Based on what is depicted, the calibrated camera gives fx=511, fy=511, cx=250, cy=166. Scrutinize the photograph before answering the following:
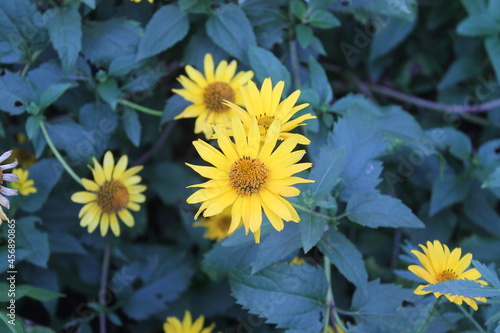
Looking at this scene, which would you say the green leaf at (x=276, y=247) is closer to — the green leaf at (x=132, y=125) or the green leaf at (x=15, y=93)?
the green leaf at (x=132, y=125)

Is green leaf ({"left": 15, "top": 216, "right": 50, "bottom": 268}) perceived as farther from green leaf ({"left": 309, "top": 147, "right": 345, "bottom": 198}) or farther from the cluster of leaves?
green leaf ({"left": 309, "top": 147, "right": 345, "bottom": 198})

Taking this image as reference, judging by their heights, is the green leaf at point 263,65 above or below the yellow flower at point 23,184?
above

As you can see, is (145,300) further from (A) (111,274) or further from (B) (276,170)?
(B) (276,170)

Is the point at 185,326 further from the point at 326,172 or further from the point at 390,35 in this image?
the point at 390,35

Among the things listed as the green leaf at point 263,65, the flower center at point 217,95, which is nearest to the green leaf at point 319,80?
the green leaf at point 263,65

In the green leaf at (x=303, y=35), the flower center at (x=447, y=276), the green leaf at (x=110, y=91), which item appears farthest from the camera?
the green leaf at (x=303, y=35)

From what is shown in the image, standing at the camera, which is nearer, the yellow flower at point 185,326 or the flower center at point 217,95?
the flower center at point 217,95

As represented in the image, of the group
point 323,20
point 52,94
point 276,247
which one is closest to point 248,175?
point 276,247

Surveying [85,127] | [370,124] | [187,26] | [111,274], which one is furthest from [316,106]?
[111,274]
